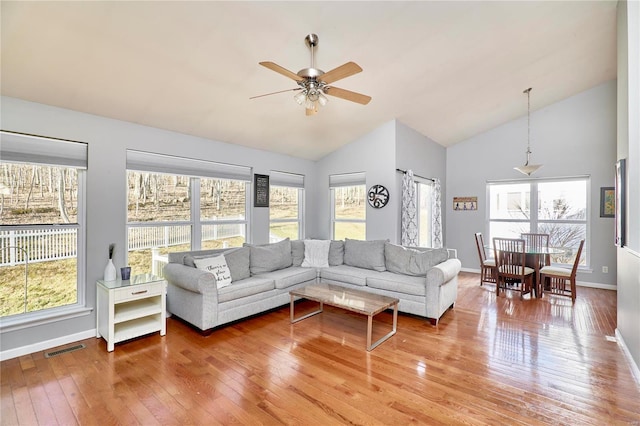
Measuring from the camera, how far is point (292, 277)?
4.15 m

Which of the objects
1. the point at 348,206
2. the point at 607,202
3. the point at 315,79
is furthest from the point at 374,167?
the point at 607,202

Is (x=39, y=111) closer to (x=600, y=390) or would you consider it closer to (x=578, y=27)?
(x=600, y=390)

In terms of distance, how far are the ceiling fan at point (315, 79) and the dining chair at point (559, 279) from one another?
4170 mm

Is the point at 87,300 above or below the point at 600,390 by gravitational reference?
above

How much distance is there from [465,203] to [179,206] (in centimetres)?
581

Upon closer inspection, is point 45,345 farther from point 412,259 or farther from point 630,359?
point 630,359

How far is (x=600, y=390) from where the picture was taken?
225cm

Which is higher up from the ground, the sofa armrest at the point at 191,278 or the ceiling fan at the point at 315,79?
the ceiling fan at the point at 315,79

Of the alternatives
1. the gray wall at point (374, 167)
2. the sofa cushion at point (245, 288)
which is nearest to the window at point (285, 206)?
the gray wall at point (374, 167)

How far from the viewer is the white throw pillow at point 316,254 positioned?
15.4 feet

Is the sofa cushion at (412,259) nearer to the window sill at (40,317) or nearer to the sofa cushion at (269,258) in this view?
the sofa cushion at (269,258)

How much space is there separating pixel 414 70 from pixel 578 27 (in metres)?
1.90

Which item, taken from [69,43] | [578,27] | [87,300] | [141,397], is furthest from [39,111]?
[578,27]

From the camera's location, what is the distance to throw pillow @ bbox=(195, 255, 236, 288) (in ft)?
11.6
